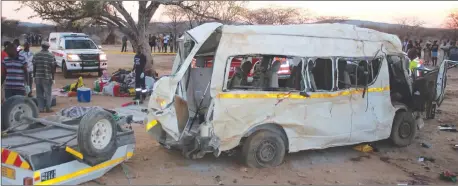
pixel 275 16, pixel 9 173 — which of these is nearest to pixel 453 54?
pixel 275 16

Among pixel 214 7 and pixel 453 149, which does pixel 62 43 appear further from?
pixel 453 149

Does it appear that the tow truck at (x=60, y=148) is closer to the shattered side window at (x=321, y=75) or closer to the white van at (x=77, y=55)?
the shattered side window at (x=321, y=75)

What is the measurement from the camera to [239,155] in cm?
709

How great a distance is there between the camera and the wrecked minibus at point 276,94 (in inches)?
261

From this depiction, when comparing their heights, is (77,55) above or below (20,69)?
above

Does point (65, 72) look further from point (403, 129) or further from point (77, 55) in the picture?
point (403, 129)

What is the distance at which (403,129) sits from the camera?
873 centimetres

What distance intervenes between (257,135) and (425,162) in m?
3.29

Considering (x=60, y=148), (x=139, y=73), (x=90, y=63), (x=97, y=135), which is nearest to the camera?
(x=60, y=148)

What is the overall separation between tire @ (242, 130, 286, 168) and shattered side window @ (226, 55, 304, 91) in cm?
73

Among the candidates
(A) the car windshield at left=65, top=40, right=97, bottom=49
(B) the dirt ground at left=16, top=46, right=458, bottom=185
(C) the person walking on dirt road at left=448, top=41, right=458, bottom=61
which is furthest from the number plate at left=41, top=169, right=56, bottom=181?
(C) the person walking on dirt road at left=448, top=41, right=458, bottom=61

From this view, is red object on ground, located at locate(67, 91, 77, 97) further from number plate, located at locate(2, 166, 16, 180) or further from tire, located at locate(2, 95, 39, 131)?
number plate, located at locate(2, 166, 16, 180)

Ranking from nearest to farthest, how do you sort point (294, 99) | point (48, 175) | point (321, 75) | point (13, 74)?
1. point (48, 175)
2. point (294, 99)
3. point (321, 75)
4. point (13, 74)

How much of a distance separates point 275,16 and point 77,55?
2026 centimetres
